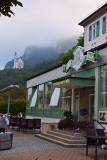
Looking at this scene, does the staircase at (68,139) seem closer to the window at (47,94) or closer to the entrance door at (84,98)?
the entrance door at (84,98)

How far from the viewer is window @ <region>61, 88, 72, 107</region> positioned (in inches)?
717

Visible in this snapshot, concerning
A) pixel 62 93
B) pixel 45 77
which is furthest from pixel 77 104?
pixel 45 77

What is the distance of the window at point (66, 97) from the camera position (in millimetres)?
18203

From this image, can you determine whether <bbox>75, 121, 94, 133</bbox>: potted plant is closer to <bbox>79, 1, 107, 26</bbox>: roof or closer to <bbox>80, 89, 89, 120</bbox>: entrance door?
<bbox>80, 89, 89, 120</bbox>: entrance door

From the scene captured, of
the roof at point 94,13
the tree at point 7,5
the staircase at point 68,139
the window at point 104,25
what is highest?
the roof at point 94,13

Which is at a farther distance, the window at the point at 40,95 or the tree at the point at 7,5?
the window at the point at 40,95

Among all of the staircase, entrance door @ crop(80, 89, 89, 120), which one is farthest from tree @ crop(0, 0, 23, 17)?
entrance door @ crop(80, 89, 89, 120)

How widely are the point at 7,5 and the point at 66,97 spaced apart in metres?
12.9

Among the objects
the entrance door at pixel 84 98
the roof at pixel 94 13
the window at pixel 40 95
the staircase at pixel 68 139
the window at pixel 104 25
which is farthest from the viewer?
the window at pixel 40 95

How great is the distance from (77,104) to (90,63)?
326cm

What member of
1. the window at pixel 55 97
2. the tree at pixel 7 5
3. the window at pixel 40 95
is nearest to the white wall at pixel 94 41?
the window at pixel 55 97

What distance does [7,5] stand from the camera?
20.7 ft

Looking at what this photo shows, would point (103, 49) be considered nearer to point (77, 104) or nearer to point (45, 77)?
point (77, 104)

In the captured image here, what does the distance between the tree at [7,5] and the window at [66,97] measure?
12084 mm
